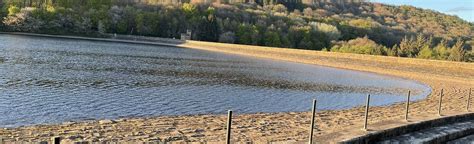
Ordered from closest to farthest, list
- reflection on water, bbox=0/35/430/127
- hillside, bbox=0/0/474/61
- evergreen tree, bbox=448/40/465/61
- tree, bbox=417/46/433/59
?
1. reflection on water, bbox=0/35/430/127
2. evergreen tree, bbox=448/40/465/61
3. tree, bbox=417/46/433/59
4. hillside, bbox=0/0/474/61

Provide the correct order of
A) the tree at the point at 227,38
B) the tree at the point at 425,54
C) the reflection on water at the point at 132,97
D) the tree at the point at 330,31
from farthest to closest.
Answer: the tree at the point at 330,31
the tree at the point at 227,38
the tree at the point at 425,54
the reflection on water at the point at 132,97

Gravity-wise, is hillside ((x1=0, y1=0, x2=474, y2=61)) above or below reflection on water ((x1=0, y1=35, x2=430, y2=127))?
above

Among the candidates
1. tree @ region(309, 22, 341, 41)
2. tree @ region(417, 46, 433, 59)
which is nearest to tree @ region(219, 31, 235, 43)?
tree @ region(309, 22, 341, 41)

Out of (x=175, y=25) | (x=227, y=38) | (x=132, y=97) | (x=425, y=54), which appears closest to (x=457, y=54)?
(x=425, y=54)

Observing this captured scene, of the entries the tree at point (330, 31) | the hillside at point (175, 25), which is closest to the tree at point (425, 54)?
the hillside at point (175, 25)

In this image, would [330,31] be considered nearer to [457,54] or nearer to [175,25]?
[175,25]

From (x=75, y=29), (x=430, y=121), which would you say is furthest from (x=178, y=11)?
(x=430, y=121)

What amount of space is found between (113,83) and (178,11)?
99.8 m

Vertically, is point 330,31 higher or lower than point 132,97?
higher

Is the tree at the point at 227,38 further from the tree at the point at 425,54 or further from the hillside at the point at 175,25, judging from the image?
the tree at the point at 425,54

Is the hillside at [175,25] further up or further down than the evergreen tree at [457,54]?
further up

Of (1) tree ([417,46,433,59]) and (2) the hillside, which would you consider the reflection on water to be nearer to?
(1) tree ([417,46,433,59])

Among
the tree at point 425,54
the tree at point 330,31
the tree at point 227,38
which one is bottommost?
the tree at point 425,54

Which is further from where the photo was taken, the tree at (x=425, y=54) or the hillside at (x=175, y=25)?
the hillside at (x=175, y=25)
